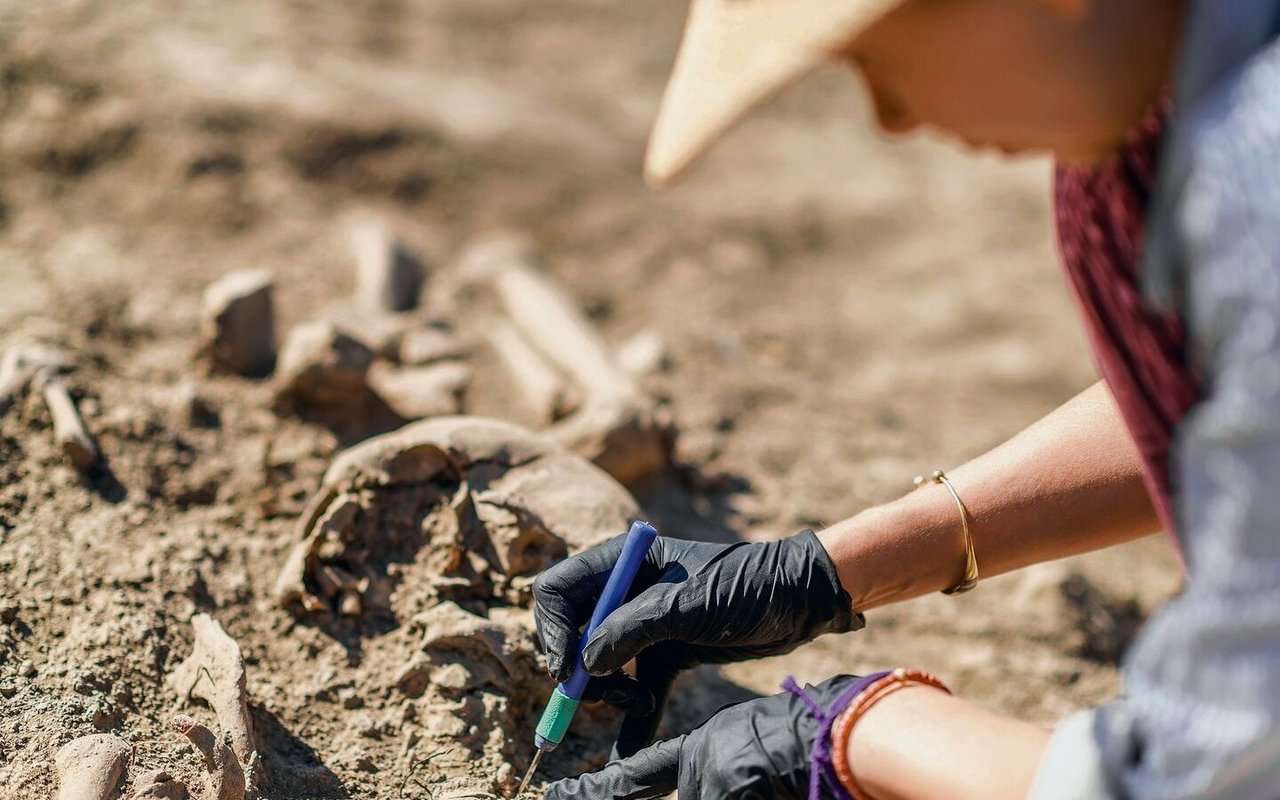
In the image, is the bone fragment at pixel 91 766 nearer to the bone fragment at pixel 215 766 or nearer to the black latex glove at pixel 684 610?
the bone fragment at pixel 215 766

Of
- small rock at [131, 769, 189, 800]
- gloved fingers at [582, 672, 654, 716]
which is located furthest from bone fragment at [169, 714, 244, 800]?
gloved fingers at [582, 672, 654, 716]

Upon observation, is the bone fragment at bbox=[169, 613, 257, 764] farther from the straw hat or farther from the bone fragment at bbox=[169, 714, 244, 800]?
the straw hat

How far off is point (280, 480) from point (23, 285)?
1.06 meters

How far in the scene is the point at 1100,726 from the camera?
1216mm

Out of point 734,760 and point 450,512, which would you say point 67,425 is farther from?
point 734,760

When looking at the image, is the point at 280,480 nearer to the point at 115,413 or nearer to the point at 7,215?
the point at 115,413

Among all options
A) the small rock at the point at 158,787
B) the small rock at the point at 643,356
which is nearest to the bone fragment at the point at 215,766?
the small rock at the point at 158,787

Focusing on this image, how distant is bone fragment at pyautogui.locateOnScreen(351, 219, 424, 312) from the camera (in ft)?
11.3

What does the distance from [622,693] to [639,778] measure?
8.1 inches

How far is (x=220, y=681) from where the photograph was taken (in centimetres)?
193

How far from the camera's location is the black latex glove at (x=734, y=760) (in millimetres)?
1503

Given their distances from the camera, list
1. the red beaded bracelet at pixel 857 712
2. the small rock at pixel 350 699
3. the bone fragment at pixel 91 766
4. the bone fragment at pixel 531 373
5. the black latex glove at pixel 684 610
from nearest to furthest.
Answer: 1. the red beaded bracelet at pixel 857 712
2. the bone fragment at pixel 91 766
3. the black latex glove at pixel 684 610
4. the small rock at pixel 350 699
5. the bone fragment at pixel 531 373

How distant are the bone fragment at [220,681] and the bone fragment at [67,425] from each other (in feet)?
1.84

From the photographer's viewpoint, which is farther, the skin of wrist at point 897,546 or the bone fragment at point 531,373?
the bone fragment at point 531,373
